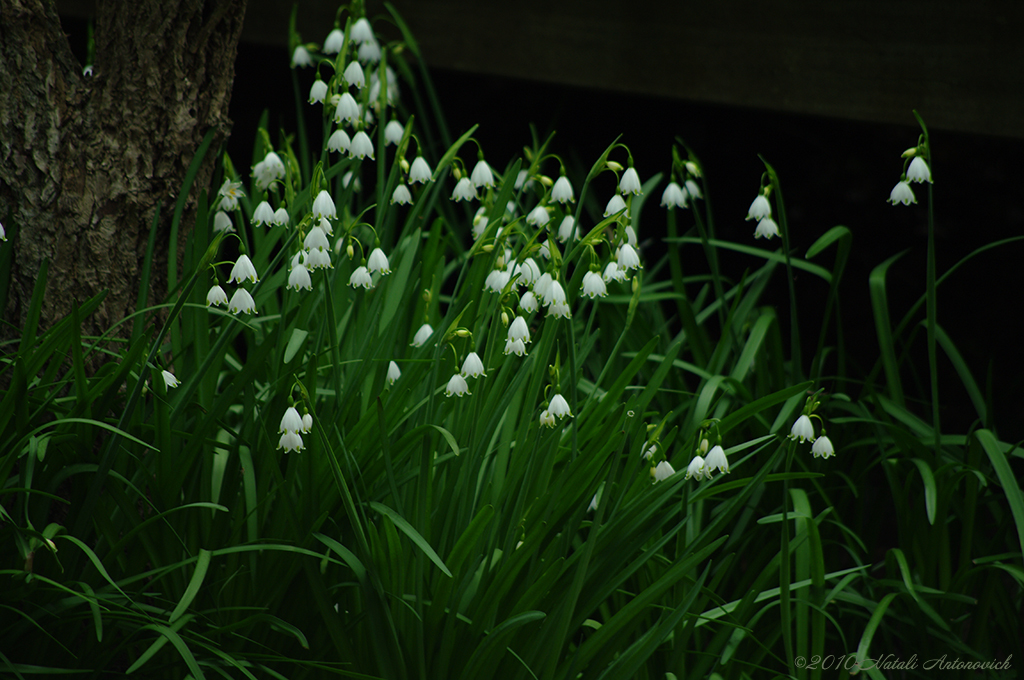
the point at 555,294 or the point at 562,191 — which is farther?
the point at 562,191

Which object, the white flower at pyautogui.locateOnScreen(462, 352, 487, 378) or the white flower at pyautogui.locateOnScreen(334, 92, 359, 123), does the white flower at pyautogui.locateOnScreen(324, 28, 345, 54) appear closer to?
the white flower at pyautogui.locateOnScreen(334, 92, 359, 123)

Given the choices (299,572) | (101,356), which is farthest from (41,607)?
(101,356)

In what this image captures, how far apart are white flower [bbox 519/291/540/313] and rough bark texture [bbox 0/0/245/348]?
93 cm

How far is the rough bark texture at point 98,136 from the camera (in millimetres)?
1997

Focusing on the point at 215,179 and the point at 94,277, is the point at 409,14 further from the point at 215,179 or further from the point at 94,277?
the point at 94,277

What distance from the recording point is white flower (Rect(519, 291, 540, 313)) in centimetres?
174

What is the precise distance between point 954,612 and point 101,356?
232cm

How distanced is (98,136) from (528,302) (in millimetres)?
1189

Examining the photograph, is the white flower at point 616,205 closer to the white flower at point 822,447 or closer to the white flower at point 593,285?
the white flower at point 593,285

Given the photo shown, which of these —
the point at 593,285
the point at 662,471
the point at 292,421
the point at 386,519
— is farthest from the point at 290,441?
the point at 662,471

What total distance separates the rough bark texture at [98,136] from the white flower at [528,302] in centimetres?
93

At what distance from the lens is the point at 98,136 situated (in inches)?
81.2

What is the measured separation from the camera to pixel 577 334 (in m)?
2.85

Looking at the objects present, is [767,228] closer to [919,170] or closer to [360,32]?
[919,170]
